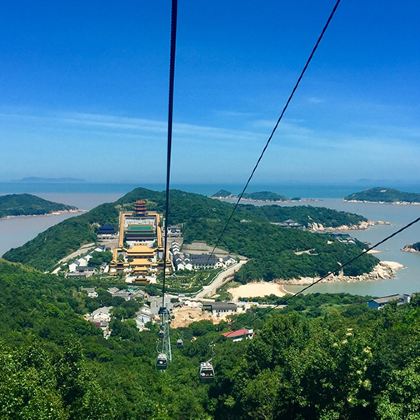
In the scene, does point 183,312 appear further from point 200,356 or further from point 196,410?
point 196,410

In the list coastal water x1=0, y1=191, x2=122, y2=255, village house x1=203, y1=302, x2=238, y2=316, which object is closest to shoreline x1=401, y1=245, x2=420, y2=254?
village house x1=203, y1=302, x2=238, y2=316

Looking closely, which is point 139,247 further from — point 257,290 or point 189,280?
point 257,290

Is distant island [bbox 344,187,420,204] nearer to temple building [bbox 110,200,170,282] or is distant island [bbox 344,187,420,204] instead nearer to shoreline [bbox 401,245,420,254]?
shoreline [bbox 401,245,420,254]

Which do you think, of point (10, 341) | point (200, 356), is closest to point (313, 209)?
point (200, 356)

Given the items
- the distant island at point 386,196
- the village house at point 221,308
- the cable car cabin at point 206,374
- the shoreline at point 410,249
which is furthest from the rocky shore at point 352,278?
the distant island at point 386,196

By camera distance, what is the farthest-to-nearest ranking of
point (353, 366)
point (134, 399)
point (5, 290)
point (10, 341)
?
point (5, 290), point (10, 341), point (134, 399), point (353, 366)
